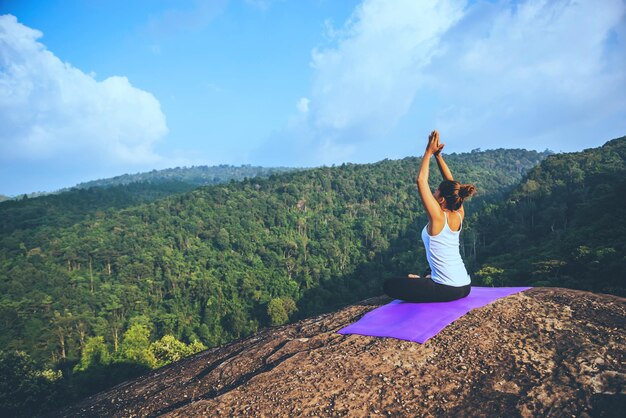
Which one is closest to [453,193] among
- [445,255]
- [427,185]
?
[427,185]

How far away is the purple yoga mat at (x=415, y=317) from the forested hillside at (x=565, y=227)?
16.5m

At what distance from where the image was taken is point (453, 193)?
13.7 feet

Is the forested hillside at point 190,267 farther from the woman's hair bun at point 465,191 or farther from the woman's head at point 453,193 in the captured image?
the woman's hair bun at point 465,191

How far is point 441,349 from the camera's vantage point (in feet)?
13.6

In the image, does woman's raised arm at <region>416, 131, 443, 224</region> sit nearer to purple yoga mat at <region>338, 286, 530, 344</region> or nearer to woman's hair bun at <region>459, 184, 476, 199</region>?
woman's hair bun at <region>459, 184, 476, 199</region>

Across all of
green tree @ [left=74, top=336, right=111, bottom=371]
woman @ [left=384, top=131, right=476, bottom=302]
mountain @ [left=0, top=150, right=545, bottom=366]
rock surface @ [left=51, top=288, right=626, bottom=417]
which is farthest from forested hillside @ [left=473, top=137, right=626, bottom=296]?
green tree @ [left=74, top=336, right=111, bottom=371]

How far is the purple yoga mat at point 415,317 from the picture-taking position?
444cm

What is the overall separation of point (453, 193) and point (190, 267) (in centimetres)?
7234

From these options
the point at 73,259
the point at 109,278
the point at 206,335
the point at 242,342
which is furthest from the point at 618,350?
the point at 73,259

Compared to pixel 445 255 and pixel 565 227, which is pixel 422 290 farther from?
pixel 565 227

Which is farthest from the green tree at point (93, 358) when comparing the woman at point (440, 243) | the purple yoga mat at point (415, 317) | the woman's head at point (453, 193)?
the woman's head at point (453, 193)

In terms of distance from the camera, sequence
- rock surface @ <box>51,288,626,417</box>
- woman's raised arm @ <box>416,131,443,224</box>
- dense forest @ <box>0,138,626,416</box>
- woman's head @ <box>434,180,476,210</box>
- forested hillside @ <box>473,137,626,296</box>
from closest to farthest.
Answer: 1. rock surface @ <box>51,288,626,417</box>
2. woman's raised arm @ <box>416,131,443,224</box>
3. woman's head @ <box>434,180,476,210</box>
4. forested hillside @ <box>473,137,626,296</box>
5. dense forest @ <box>0,138,626,416</box>

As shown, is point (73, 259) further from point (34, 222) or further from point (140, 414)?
point (140, 414)

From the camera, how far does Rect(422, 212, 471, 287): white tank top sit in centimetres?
434
